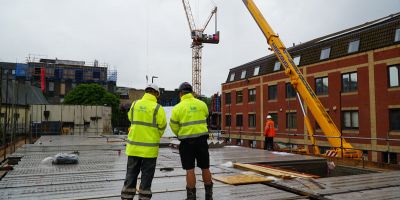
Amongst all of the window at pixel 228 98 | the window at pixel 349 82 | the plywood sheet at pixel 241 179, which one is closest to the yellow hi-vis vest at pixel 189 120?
the plywood sheet at pixel 241 179

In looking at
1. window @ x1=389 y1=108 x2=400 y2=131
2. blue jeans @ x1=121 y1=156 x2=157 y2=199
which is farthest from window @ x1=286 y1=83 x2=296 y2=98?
blue jeans @ x1=121 y1=156 x2=157 y2=199

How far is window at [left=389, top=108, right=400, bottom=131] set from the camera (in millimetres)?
20391

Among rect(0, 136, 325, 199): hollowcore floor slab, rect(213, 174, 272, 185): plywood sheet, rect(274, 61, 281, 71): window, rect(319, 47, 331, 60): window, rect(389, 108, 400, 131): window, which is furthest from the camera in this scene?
rect(274, 61, 281, 71): window

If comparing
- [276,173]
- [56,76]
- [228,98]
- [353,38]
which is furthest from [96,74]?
[276,173]

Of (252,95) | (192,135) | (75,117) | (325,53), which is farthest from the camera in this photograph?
(252,95)

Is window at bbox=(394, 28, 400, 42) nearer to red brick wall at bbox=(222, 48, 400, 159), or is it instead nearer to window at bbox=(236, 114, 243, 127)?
red brick wall at bbox=(222, 48, 400, 159)

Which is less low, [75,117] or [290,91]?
[290,91]

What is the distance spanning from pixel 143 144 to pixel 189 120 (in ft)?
2.81

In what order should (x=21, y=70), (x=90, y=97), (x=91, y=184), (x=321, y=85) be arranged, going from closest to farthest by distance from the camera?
1. (x=91, y=184)
2. (x=321, y=85)
3. (x=90, y=97)
4. (x=21, y=70)

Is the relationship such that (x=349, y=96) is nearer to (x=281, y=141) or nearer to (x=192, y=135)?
(x=281, y=141)

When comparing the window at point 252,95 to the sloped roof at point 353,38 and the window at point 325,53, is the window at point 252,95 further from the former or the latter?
the window at point 325,53

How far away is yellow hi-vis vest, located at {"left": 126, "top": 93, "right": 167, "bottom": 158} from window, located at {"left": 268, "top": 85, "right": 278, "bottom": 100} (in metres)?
27.7

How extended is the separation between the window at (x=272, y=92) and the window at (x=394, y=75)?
1158 centimetres

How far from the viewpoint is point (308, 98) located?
1706 centimetres
